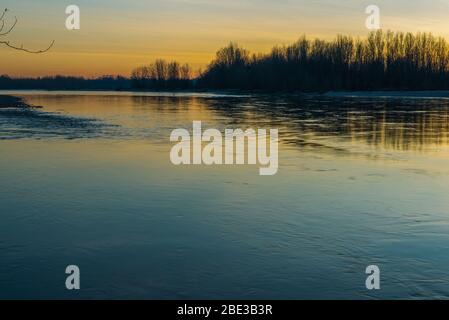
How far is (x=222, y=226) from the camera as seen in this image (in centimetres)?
728

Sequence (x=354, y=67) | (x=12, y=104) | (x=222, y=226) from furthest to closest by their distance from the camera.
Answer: (x=354, y=67) → (x=12, y=104) → (x=222, y=226)

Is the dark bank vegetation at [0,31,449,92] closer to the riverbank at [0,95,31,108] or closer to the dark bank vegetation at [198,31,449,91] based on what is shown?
the dark bank vegetation at [198,31,449,91]

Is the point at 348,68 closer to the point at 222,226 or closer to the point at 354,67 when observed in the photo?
the point at 354,67

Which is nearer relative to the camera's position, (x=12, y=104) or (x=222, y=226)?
(x=222, y=226)

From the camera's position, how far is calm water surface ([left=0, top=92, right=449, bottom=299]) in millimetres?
5163

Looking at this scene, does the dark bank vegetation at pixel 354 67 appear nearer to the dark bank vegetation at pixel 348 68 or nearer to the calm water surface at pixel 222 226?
the dark bank vegetation at pixel 348 68

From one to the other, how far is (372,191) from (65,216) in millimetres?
5302

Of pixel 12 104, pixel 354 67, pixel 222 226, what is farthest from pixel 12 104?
pixel 354 67

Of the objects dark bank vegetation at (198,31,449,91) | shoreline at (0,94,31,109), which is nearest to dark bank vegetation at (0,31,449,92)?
dark bank vegetation at (198,31,449,91)

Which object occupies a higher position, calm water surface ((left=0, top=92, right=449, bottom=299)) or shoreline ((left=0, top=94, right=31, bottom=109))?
shoreline ((left=0, top=94, right=31, bottom=109))

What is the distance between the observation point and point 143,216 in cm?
779

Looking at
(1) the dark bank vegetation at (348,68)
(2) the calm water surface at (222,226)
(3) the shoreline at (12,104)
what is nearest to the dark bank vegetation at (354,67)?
(1) the dark bank vegetation at (348,68)

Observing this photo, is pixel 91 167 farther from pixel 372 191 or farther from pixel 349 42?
pixel 349 42

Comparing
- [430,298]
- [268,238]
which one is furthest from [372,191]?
[430,298]
